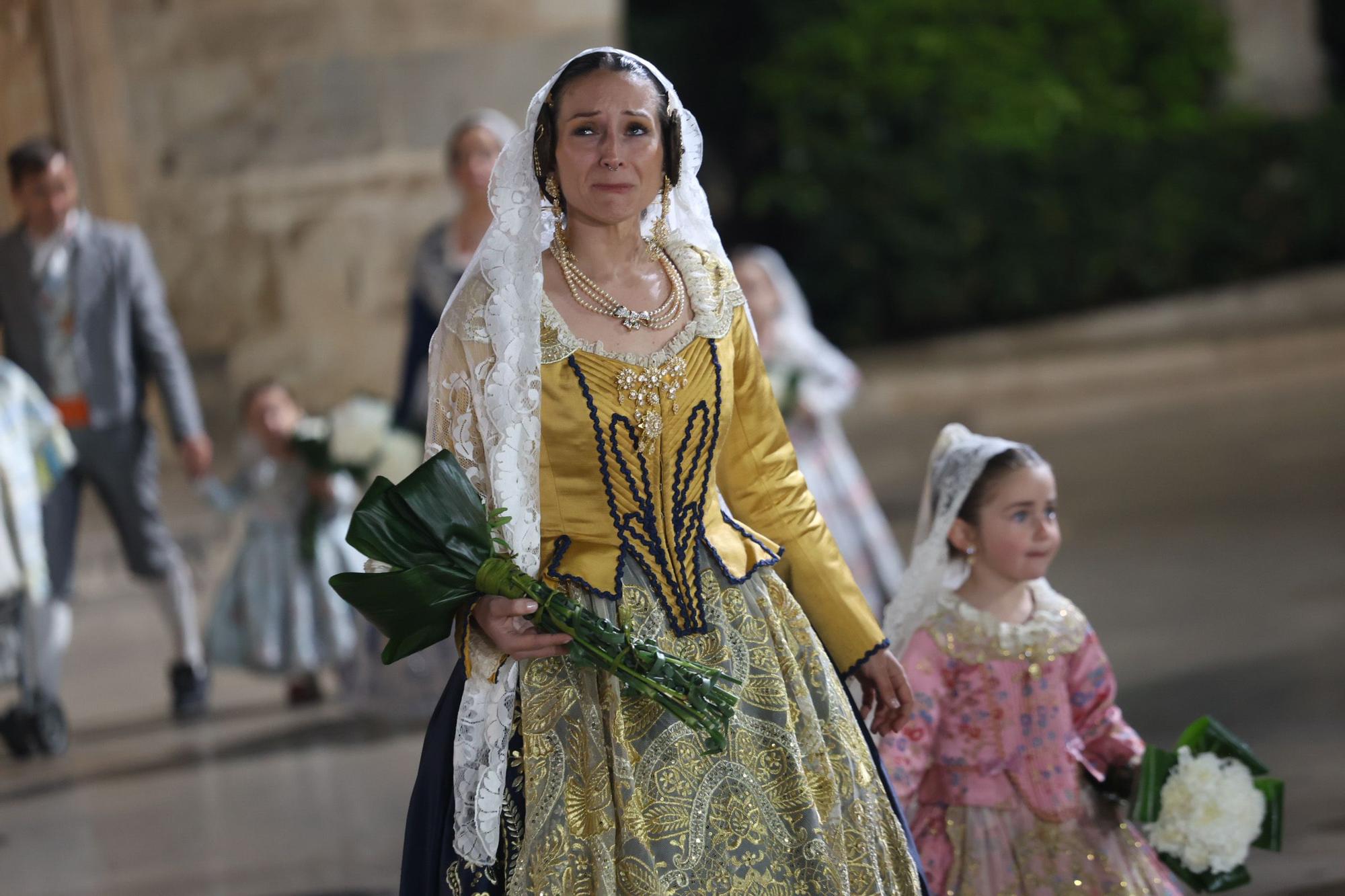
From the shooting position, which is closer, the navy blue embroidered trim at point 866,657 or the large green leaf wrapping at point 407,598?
the large green leaf wrapping at point 407,598

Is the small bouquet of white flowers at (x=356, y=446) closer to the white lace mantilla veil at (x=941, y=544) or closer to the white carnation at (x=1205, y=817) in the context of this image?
the white lace mantilla veil at (x=941, y=544)

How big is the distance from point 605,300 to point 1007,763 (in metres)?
1.30

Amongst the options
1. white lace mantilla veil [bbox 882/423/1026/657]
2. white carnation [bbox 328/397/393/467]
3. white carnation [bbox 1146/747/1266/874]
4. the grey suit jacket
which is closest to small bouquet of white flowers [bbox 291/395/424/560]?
white carnation [bbox 328/397/393/467]

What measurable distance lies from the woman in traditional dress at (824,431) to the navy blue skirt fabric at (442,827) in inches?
150

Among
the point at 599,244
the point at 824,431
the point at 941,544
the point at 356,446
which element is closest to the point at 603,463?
the point at 599,244

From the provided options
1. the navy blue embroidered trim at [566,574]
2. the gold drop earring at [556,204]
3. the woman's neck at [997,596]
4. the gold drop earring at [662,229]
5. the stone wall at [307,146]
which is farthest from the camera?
the stone wall at [307,146]

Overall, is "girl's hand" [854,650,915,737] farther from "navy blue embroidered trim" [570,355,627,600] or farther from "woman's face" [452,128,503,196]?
"woman's face" [452,128,503,196]

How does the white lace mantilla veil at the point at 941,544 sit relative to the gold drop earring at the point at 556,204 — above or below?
below

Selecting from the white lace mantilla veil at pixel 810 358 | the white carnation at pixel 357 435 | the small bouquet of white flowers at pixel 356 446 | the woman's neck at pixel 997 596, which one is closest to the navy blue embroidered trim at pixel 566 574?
the woman's neck at pixel 997 596

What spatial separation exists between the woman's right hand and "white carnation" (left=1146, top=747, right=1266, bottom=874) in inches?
Answer: 55.8

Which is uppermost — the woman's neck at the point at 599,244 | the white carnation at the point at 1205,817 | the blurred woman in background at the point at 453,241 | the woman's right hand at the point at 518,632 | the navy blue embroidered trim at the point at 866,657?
the blurred woman in background at the point at 453,241

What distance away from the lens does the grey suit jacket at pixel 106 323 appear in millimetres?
6496

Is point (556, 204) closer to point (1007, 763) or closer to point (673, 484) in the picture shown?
point (673, 484)

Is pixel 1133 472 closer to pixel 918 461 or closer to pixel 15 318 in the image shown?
pixel 918 461
